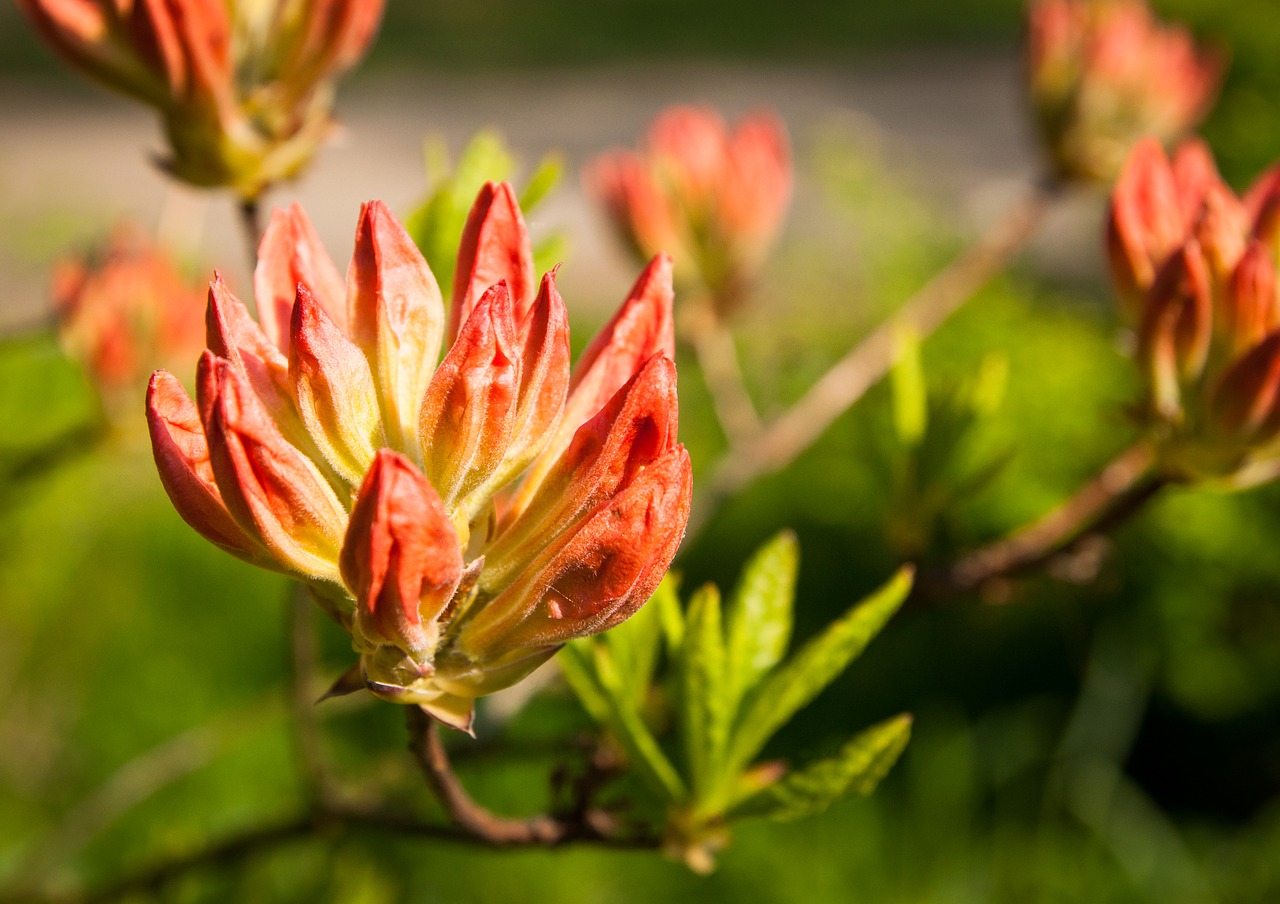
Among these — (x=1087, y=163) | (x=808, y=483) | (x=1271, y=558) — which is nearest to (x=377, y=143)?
(x=808, y=483)

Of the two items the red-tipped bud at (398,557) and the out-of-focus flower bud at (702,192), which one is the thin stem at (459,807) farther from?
the out-of-focus flower bud at (702,192)

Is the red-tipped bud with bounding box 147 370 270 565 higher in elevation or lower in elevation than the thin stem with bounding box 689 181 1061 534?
higher

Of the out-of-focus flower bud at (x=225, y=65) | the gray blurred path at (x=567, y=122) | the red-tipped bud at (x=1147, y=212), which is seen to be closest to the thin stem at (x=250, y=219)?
the out-of-focus flower bud at (x=225, y=65)

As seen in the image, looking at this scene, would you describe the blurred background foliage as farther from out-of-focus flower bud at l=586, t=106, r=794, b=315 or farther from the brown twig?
the brown twig

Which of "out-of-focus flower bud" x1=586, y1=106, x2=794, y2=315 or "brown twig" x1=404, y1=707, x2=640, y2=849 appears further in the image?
"out-of-focus flower bud" x1=586, y1=106, x2=794, y2=315

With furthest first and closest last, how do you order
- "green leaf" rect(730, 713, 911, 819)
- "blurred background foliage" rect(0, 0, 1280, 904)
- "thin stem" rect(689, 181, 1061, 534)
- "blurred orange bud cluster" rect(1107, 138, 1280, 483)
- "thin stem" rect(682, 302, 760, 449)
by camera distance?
"blurred background foliage" rect(0, 0, 1280, 904) → "thin stem" rect(682, 302, 760, 449) → "thin stem" rect(689, 181, 1061, 534) → "blurred orange bud cluster" rect(1107, 138, 1280, 483) → "green leaf" rect(730, 713, 911, 819)

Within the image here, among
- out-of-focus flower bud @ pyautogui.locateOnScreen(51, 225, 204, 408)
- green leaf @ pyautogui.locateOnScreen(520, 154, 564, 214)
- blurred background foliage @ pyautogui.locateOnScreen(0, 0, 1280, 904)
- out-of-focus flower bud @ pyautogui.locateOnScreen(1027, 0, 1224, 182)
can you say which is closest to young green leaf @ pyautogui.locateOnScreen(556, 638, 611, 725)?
green leaf @ pyautogui.locateOnScreen(520, 154, 564, 214)
